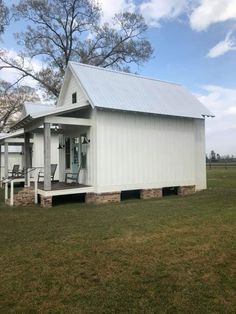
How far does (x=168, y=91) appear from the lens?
51.4 ft

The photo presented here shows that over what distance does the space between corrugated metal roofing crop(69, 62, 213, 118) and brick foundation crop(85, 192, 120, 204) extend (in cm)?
321

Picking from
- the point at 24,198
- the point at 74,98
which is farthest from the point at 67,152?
the point at 24,198

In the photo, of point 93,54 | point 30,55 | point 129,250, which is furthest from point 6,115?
point 129,250

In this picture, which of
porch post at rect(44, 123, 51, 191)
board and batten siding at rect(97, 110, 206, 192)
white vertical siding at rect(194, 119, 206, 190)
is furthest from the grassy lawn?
white vertical siding at rect(194, 119, 206, 190)

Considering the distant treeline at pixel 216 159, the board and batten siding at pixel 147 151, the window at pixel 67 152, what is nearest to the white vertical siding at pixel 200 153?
the board and batten siding at pixel 147 151

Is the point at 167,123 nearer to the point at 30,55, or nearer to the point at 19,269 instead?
the point at 19,269

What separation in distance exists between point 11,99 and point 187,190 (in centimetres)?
2594

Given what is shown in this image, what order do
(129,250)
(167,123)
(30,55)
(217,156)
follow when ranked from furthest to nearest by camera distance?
(217,156), (30,55), (167,123), (129,250)

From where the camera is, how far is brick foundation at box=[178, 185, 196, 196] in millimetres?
14414

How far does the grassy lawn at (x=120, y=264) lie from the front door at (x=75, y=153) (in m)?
5.09

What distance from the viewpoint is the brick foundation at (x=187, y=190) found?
47.3 feet

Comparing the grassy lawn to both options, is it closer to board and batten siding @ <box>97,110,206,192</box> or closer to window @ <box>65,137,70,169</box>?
board and batten siding @ <box>97,110,206,192</box>

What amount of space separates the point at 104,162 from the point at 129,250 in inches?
258

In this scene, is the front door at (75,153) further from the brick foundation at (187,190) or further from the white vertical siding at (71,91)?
the brick foundation at (187,190)
